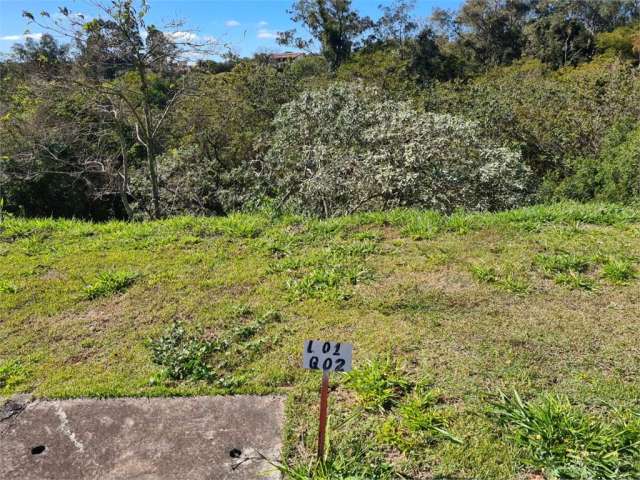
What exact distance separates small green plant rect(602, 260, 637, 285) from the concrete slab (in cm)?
277

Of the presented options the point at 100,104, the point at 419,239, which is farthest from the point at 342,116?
the point at 100,104

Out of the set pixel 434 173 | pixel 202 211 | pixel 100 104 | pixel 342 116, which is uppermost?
pixel 100 104

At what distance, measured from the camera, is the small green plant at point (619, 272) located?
3762 millimetres

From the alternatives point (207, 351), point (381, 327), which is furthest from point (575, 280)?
point (207, 351)

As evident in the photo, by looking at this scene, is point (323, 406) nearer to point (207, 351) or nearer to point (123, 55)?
point (207, 351)

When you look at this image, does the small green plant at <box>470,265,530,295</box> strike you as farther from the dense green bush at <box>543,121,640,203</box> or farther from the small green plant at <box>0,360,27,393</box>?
the small green plant at <box>0,360,27,393</box>

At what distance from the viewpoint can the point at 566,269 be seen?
13.0ft

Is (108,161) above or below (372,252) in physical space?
above

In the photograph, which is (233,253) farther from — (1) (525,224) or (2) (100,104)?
(2) (100,104)

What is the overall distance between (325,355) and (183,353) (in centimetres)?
143

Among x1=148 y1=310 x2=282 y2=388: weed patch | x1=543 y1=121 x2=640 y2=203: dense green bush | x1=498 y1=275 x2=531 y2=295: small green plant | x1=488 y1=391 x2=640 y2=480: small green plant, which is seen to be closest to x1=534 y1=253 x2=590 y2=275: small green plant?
x1=498 y1=275 x2=531 y2=295: small green plant

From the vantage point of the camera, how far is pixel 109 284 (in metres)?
4.11

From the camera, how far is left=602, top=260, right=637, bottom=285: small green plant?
3762mm

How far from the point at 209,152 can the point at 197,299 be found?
9859 mm
